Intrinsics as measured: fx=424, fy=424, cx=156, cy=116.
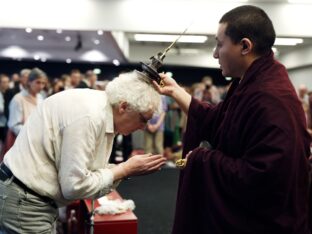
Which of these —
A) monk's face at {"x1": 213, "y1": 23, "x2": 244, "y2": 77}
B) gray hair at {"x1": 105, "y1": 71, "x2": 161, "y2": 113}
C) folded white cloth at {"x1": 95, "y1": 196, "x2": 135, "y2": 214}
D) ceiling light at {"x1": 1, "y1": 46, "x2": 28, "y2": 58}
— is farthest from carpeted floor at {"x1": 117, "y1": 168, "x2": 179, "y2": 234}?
ceiling light at {"x1": 1, "y1": 46, "x2": 28, "y2": 58}

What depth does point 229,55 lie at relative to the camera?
1396 mm

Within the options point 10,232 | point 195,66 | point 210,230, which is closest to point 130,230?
point 10,232

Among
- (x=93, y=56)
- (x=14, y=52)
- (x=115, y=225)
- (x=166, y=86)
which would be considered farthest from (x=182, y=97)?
(x=14, y=52)

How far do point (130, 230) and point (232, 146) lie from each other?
3.94 feet

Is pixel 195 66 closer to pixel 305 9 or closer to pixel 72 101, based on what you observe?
pixel 305 9

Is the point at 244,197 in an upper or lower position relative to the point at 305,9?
lower

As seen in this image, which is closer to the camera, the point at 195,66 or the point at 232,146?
the point at 232,146

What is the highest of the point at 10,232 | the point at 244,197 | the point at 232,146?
the point at 232,146

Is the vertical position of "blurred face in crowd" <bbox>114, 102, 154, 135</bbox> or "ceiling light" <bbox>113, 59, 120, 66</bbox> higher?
"ceiling light" <bbox>113, 59, 120, 66</bbox>

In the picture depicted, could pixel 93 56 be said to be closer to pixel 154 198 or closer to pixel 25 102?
pixel 154 198

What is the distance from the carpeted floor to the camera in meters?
3.67

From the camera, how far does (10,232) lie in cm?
156

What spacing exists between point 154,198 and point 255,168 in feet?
11.5

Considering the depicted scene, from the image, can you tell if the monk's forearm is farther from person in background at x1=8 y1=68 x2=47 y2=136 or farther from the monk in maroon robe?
person in background at x1=8 y1=68 x2=47 y2=136
